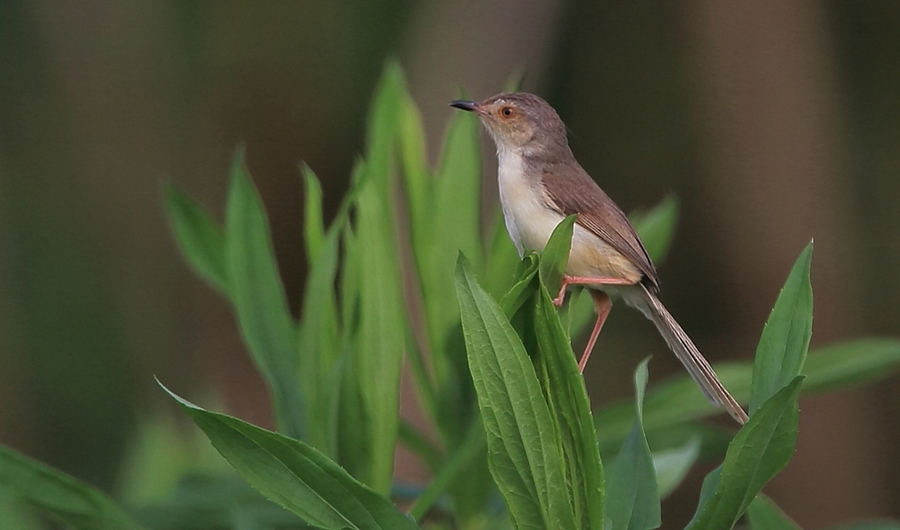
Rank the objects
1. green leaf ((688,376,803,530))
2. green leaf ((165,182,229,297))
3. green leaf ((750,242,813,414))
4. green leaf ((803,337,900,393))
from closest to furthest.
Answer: green leaf ((688,376,803,530)) → green leaf ((750,242,813,414)) → green leaf ((803,337,900,393)) → green leaf ((165,182,229,297))

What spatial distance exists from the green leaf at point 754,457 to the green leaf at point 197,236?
3.78ft

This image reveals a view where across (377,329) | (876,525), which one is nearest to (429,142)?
(377,329)

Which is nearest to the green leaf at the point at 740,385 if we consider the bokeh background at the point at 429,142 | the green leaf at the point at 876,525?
the green leaf at the point at 876,525

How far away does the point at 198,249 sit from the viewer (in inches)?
83.3

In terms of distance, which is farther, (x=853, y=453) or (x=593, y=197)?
(x=853, y=453)

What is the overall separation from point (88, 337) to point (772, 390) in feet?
12.3

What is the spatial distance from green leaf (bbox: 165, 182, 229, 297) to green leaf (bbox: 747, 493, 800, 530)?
107 cm

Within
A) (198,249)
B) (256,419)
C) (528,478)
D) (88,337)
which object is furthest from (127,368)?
(528,478)

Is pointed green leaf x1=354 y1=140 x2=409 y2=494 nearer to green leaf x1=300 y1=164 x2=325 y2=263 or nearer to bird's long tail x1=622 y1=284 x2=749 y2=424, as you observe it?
green leaf x1=300 y1=164 x2=325 y2=263

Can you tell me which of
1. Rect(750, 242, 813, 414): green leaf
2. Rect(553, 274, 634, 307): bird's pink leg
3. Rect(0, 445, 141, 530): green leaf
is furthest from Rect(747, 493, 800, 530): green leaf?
Rect(0, 445, 141, 530): green leaf

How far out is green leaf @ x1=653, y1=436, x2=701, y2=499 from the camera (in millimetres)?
1875

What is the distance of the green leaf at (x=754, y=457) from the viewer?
116 cm

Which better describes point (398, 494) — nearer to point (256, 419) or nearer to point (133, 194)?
point (256, 419)

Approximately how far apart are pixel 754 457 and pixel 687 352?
0.91m
